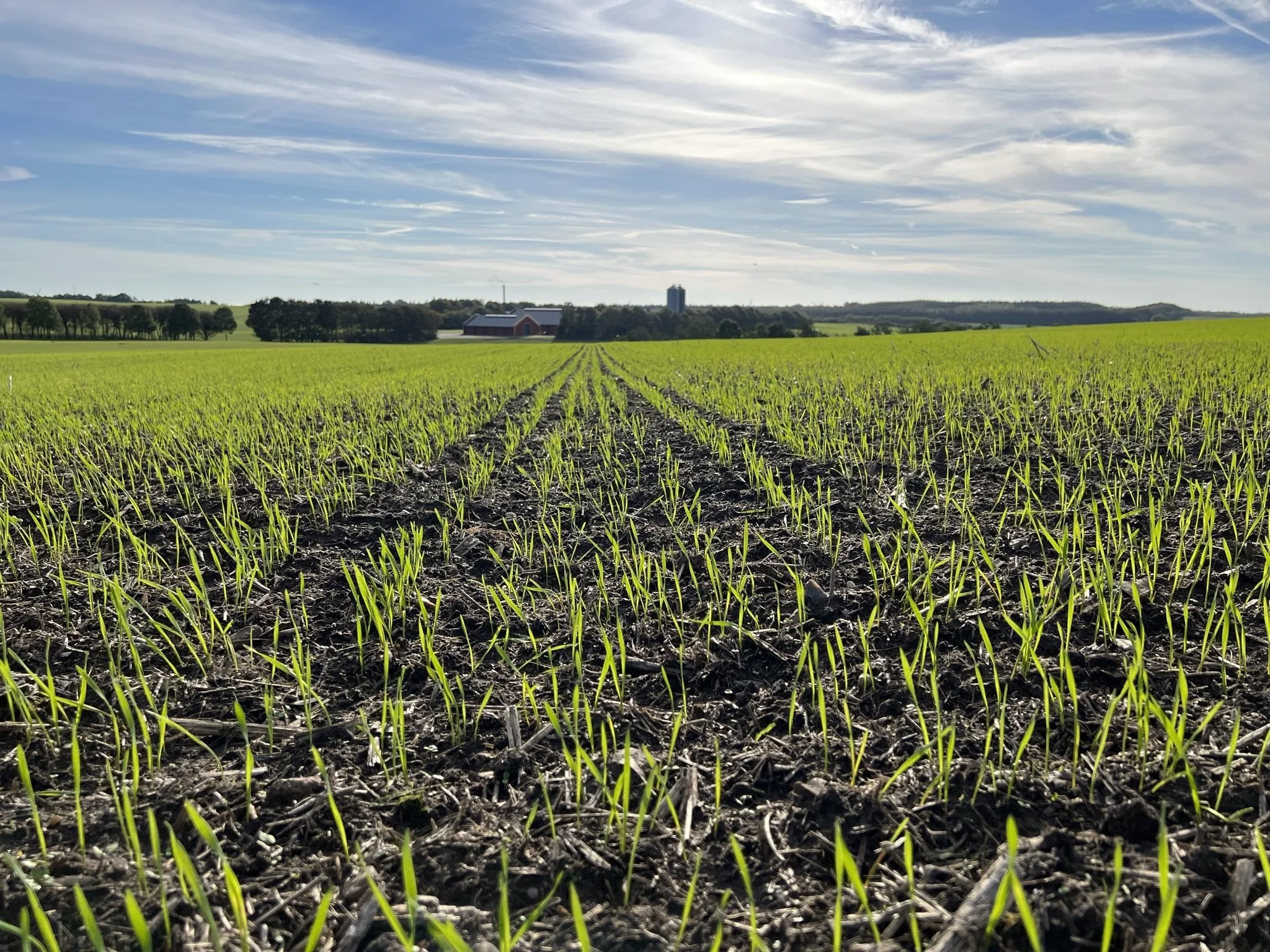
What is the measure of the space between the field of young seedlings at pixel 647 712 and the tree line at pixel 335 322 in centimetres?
6371

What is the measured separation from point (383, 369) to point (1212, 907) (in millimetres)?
18469

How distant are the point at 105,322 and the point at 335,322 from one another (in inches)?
790

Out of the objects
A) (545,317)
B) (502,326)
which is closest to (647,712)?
(502,326)

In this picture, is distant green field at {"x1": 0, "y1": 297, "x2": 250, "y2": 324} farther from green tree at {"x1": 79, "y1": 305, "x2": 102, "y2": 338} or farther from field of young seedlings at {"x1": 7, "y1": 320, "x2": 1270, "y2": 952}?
field of young seedlings at {"x1": 7, "y1": 320, "x2": 1270, "y2": 952}

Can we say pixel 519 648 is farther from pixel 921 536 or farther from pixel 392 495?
pixel 392 495

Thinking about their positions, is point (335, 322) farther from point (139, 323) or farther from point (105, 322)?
point (105, 322)

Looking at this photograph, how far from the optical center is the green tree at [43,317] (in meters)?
59.9

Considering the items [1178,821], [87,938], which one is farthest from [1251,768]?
[87,938]

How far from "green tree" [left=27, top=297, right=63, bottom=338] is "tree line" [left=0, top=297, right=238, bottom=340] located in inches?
1.6

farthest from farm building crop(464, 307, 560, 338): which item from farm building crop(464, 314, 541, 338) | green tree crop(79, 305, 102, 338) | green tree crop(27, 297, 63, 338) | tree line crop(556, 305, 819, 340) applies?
green tree crop(27, 297, 63, 338)

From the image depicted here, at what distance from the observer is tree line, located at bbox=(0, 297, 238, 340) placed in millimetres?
60812

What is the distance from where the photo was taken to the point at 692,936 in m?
1.31

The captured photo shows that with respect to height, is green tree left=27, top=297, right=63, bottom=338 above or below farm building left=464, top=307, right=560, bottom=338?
below

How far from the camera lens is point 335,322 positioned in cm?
6631
